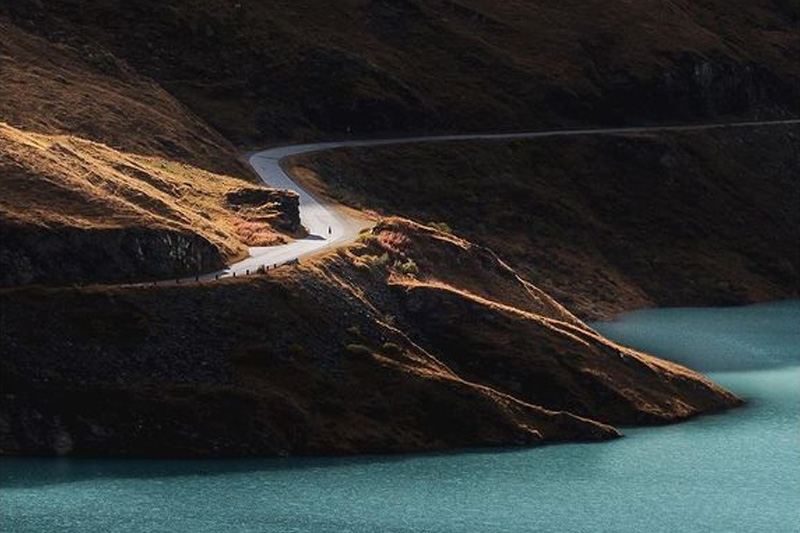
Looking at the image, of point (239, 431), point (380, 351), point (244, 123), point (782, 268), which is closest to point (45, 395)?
point (239, 431)

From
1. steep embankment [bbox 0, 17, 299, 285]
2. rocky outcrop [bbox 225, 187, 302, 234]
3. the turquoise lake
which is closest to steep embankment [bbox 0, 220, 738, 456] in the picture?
the turquoise lake

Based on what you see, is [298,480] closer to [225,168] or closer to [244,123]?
[225,168]

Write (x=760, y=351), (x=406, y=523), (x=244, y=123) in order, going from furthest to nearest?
(x=244, y=123)
(x=760, y=351)
(x=406, y=523)

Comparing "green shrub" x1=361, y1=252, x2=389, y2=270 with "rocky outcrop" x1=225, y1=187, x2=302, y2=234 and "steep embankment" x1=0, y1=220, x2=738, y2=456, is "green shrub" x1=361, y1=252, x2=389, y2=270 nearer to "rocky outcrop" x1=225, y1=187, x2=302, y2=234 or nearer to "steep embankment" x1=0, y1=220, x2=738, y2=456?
"steep embankment" x1=0, y1=220, x2=738, y2=456

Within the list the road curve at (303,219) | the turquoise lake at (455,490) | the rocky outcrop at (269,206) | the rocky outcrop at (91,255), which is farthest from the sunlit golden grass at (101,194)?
the turquoise lake at (455,490)

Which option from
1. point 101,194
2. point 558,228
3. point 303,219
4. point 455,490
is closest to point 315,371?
point 455,490

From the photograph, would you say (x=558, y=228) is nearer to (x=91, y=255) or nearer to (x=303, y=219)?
(x=303, y=219)
